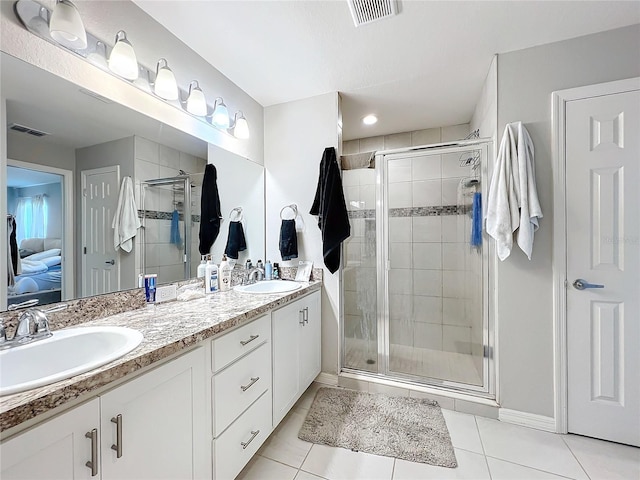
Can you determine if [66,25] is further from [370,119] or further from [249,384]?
[370,119]

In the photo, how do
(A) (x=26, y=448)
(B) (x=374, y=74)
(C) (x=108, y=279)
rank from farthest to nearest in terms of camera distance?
(B) (x=374, y=74) < (C) (x=108, y=279) < (A) (x=26, y=448)

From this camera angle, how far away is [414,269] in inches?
89.4

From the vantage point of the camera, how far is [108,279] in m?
1.29

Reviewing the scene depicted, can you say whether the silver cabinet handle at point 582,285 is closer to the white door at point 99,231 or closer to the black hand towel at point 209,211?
the black hand towel at point 209,211

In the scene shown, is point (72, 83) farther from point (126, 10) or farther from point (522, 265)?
point (522, 265)

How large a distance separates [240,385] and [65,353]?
68 centimetres

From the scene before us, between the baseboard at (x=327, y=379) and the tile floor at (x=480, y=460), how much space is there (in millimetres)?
577

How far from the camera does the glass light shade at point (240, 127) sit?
204cm

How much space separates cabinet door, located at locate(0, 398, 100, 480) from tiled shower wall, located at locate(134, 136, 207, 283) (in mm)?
878

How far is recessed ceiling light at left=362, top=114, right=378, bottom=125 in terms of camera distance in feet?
8.89

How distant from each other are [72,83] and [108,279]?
2.92 ft

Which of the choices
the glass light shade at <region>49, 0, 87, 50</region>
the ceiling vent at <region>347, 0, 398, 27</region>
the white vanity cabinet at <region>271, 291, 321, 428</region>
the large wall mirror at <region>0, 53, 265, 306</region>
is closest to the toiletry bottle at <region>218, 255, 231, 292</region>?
the large wall mirror at <region>0, 53, 265, 306</region>

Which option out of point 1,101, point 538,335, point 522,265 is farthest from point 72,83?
point 538,335

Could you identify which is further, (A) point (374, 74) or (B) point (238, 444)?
(A) point (374, 74)
